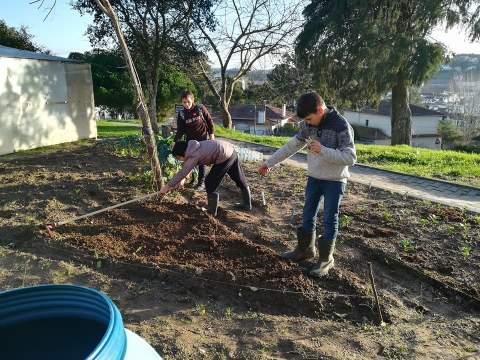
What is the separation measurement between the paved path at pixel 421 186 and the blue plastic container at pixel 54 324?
5072mm

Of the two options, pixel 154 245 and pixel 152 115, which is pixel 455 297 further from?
pixel 152 115

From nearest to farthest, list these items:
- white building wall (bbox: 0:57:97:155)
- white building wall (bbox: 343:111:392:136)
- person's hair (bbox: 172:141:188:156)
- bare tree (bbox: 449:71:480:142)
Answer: person's hair (bbox: 172:141:188:156) < white building wall (bbox: 0:57:97:155) < white building wall (bbox: 343:111:392:136) < bare tree (bbox: 449:71:480:142)

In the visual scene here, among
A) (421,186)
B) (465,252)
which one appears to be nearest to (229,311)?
(465,252)

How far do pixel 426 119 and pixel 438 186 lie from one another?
36.5 metres

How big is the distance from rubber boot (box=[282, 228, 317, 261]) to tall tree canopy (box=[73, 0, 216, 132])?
31.5 feet

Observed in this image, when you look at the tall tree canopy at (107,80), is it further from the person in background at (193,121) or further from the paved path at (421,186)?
the person in background at (193,121)

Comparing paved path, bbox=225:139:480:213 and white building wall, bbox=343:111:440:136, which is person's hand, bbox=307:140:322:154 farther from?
white building wall, bbox=343:111:440:136

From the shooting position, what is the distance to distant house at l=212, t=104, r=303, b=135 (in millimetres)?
35344

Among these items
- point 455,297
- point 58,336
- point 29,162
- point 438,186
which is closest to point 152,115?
point 29,162

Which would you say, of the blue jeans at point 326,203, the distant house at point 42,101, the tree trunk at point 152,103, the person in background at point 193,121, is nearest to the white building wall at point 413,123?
the tree trunk at point 152,103

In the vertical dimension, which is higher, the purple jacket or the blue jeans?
the purple jacket

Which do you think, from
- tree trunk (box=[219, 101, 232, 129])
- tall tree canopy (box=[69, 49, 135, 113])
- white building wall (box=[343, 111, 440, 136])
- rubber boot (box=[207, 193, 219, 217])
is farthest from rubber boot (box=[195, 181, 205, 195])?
white building wall (box=[343, 111, 440, 136])

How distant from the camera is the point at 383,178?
7.43 m

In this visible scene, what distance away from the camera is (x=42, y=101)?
9844 mm
